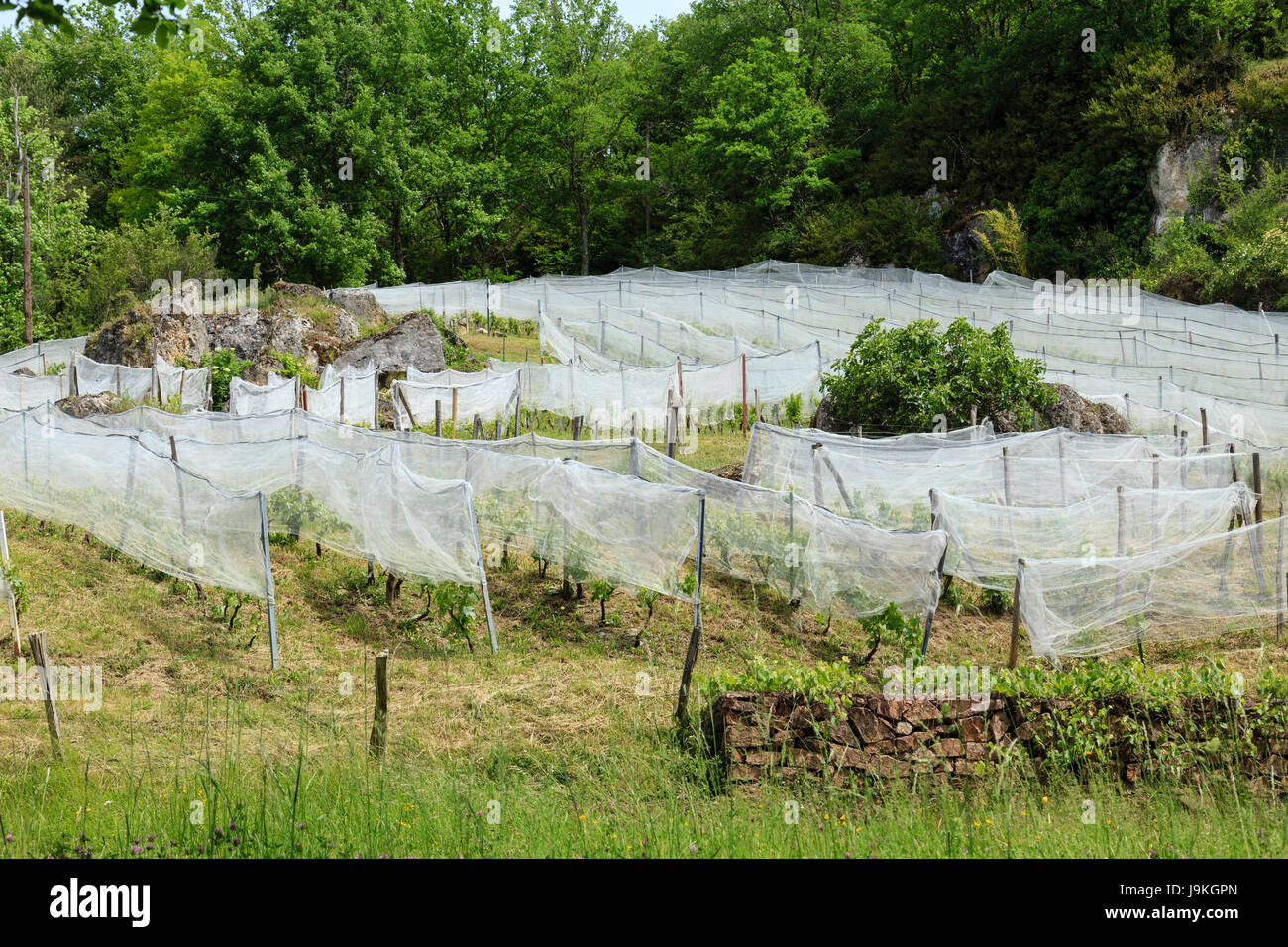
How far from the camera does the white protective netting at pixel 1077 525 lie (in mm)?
10320

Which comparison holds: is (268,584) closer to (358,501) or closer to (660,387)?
(358,501)

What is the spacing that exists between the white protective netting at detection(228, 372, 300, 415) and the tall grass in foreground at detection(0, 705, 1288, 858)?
11.4 m

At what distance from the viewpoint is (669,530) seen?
33.4 feet

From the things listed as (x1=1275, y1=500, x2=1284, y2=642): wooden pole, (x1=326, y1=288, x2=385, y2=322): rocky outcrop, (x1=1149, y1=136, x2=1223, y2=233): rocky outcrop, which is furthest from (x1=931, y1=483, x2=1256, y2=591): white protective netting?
(x1=1149, y1=136, x2=1223, y2=233): rocky outcrop

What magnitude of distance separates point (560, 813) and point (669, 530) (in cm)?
453

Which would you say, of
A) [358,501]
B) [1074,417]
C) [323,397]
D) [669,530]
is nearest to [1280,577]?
[669,530]

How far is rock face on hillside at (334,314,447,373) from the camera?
74.6ft

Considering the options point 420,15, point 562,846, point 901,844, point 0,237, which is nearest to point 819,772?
point 901,844

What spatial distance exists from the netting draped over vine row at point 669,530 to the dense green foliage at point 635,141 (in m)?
22.6

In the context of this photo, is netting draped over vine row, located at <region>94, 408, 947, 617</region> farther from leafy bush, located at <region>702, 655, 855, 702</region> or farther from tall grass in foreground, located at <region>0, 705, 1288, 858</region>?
tall grass in foreground, located at <region>0, 705, 1288, 858</region>

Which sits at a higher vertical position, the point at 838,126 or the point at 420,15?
the point at 420,15

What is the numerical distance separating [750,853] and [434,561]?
599cm

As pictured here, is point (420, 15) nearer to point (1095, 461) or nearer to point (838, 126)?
point (838, 126)

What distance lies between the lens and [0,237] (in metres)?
37.4
